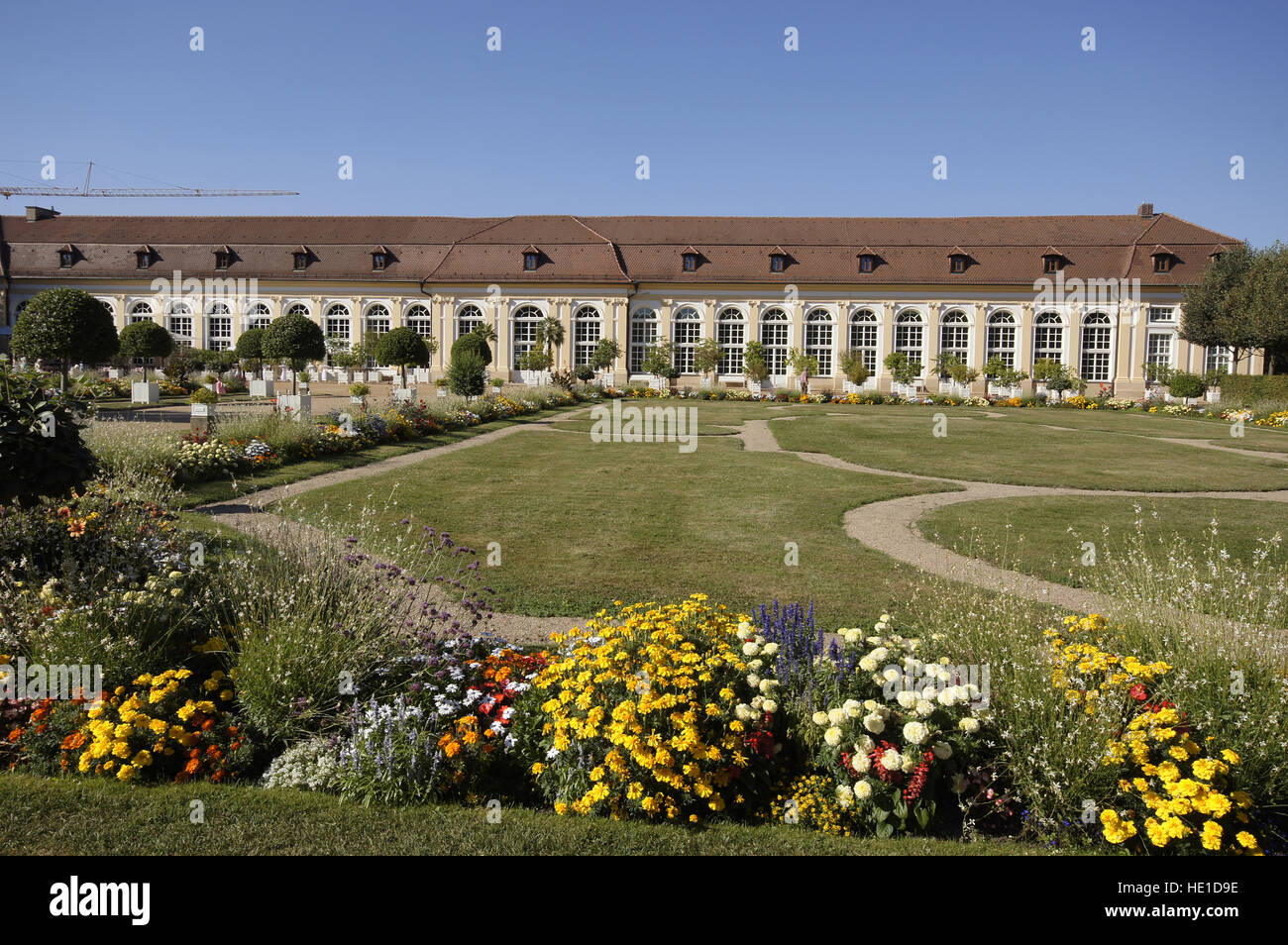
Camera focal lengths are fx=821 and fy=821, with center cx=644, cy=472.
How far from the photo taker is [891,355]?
41.8 metres

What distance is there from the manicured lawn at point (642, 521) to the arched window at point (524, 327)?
97.3 ft

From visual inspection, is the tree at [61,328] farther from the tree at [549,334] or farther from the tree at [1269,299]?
the tree at [1269,299]

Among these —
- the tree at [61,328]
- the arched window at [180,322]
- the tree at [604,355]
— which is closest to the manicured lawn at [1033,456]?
the tree at [604,355]

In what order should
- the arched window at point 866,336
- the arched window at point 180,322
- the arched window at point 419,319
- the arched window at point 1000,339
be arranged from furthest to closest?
the arched window at point 180,322 → the arched window at point 419,319 → the arched window at point 866,336 → the arched window at point 1000,339

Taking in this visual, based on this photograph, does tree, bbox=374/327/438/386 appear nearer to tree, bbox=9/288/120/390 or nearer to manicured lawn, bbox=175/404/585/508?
manicured lawn, bbox=175/404/585/508

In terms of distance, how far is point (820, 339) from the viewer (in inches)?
1773

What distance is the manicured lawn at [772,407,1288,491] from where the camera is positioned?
13945 mm

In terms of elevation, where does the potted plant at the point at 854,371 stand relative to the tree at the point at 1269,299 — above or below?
below

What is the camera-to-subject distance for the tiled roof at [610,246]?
43438 millimetres

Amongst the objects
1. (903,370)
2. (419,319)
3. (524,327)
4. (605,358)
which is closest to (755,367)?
(903,370)

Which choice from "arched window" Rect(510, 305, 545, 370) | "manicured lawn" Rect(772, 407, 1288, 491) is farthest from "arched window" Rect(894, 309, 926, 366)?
"manicured lawn" Rect(772, 407, 1288, 491)

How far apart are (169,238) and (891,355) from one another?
41.4m

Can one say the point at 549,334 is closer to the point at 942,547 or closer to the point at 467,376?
the point at 467,376
